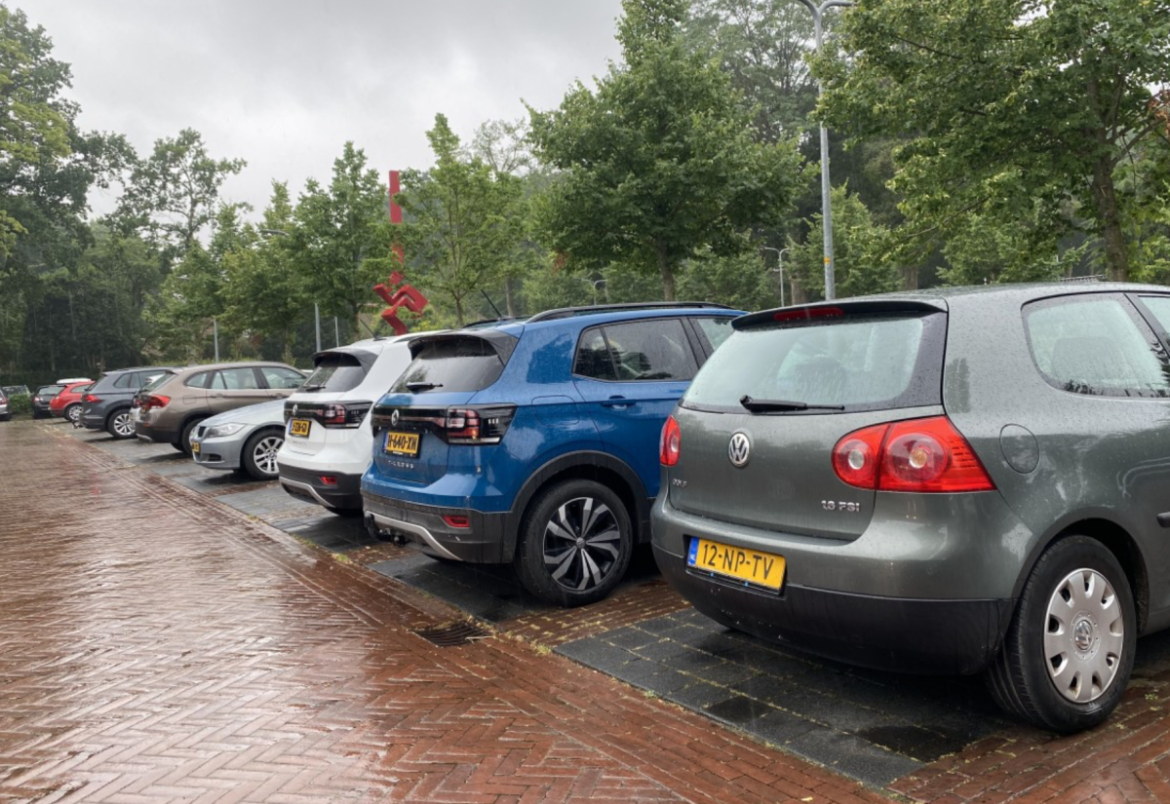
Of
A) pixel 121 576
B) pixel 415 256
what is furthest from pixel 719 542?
pixel 415 256

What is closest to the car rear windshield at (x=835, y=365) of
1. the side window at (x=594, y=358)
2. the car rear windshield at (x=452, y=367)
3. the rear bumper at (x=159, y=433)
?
the side window at (x=594, y=358)

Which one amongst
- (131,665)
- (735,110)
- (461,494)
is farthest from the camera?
(735,110)

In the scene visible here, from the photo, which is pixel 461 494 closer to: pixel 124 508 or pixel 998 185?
pixel 124 508

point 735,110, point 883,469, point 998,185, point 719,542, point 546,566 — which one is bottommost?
point 546,566

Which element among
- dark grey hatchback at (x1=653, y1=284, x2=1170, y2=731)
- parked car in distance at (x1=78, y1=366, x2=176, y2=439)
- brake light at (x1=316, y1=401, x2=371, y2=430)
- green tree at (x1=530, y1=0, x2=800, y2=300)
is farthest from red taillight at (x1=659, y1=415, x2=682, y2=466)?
parked car in distance at (x1=78, y1=366, x2=176, y2=439)

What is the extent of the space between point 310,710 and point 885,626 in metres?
2.48

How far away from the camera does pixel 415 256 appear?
23.0 metres

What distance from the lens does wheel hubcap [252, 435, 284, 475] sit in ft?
40.4

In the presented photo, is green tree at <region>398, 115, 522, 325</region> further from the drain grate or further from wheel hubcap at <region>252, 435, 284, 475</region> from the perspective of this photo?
the drain grate

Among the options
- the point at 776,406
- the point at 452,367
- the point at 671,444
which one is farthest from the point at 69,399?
the point at 776,406

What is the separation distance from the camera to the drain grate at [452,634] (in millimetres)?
5031

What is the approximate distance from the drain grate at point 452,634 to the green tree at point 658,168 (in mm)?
12575

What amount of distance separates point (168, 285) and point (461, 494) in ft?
159

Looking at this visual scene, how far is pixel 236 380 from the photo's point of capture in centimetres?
1536
